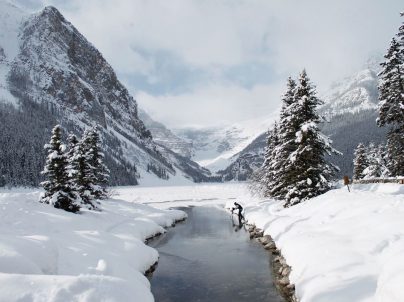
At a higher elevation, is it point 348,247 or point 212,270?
point 348,247

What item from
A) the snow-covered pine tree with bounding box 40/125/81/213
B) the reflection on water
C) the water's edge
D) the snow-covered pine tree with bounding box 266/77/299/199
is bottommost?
the reflection on water

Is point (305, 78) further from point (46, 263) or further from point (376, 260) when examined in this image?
point (46, 263)

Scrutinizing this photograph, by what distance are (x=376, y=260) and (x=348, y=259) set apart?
0.94 m

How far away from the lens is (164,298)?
1622cm

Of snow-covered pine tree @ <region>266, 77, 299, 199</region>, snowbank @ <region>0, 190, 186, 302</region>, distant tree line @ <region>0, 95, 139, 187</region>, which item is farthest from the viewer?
distant tree line @ <region>0, 95, 139, 187</region>

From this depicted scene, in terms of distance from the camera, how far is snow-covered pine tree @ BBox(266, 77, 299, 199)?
3394 cm

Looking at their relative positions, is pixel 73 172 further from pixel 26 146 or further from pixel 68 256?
pixel 26 146

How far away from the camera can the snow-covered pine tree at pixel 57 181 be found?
29625mm

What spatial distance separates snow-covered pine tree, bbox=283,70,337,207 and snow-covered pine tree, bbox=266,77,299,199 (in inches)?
46.9

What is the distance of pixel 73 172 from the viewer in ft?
98.6

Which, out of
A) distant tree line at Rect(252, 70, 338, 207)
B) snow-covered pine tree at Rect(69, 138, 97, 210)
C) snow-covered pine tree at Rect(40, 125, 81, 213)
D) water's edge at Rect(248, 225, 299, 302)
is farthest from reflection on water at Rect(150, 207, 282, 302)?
snow-covered pine tree at Rect(69, 138, 97, 210)

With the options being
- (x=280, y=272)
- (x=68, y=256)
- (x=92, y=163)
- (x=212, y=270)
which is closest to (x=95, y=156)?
(x=92, y=163)

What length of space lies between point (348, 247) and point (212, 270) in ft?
27.1

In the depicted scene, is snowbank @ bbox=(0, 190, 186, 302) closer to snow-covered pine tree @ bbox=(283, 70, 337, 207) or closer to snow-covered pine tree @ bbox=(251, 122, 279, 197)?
snow-covered pine tree @ bbox=(283, 70, 337, 207)
